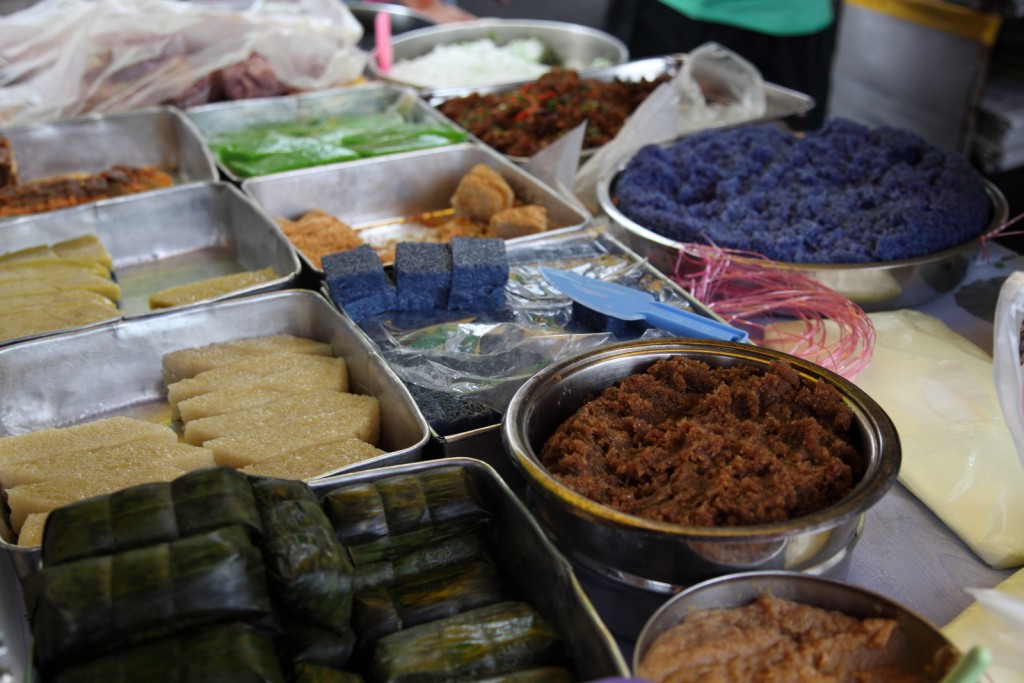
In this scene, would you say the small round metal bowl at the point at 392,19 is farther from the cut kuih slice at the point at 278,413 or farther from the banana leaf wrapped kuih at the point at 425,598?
the banana leaf wrapped kuih at the point at 425,598

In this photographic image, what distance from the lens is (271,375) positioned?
6.42 feet

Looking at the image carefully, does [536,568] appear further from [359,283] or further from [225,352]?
[225,352]

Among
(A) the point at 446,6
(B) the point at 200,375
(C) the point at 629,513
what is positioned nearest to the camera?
(C) the point at 629,513

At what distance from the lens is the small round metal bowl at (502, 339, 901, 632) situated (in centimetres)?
121

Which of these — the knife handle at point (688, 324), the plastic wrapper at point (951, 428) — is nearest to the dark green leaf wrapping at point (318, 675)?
the knife handle at point (688, 324)

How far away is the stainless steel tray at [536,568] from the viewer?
1.16 meters

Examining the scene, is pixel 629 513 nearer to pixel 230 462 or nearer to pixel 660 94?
pixel 230 462

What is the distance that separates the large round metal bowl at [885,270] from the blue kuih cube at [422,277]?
1.94 ft

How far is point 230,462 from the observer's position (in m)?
1.68

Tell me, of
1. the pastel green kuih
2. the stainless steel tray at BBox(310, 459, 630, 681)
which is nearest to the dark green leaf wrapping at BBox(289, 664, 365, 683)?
the stainless steel tray at BBox(310, 459, 630, 681)

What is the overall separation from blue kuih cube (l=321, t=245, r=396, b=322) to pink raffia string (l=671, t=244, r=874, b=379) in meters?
0.80

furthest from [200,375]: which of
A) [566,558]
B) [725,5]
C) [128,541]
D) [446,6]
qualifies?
[446,6]

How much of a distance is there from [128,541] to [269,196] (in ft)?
6.25

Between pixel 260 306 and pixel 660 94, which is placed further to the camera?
pixel 660 94
